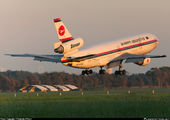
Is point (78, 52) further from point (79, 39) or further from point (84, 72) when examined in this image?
point (84, 72)

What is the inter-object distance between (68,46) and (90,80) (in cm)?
3474

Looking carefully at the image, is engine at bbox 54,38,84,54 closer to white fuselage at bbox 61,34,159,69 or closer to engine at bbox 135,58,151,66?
white fuselage at bbox 61,34,159,69

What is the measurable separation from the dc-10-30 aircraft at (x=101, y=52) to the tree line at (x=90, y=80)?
1185 centimetres

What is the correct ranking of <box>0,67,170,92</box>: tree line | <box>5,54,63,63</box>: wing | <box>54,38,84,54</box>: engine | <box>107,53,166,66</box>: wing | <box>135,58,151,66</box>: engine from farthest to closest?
1. <box>0,67,170,92</box>: tree line
2. <box>135,58,151,66</box>: engine
3. <box>107,53,166,66</box>: wing
4. <box>5,54,63,63</box>: wing
5. <box>54,38,84,54</box>: engine

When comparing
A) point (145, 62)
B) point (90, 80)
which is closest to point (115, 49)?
point (145, 62)

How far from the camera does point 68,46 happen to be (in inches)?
2623

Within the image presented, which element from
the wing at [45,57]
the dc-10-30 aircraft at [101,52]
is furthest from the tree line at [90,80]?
the wing at [45,57]

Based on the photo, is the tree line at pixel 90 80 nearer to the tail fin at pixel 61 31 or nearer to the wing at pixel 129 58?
the wing at pixel 129 58

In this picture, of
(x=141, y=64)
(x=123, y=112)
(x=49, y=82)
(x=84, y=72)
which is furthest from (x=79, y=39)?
(x=49, y=82)

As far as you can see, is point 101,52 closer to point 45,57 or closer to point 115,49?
point 115,49

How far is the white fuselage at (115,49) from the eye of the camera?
70.0 m

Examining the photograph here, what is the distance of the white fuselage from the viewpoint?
69969 millimetres

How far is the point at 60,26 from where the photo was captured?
6719cm

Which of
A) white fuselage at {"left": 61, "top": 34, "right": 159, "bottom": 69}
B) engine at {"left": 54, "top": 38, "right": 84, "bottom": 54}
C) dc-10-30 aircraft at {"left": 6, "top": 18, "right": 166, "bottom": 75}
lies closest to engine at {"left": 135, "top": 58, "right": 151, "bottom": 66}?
dc-10-30 aircraft at {"left": 6, "top": 18, "right": 166, "bottom": 75}
